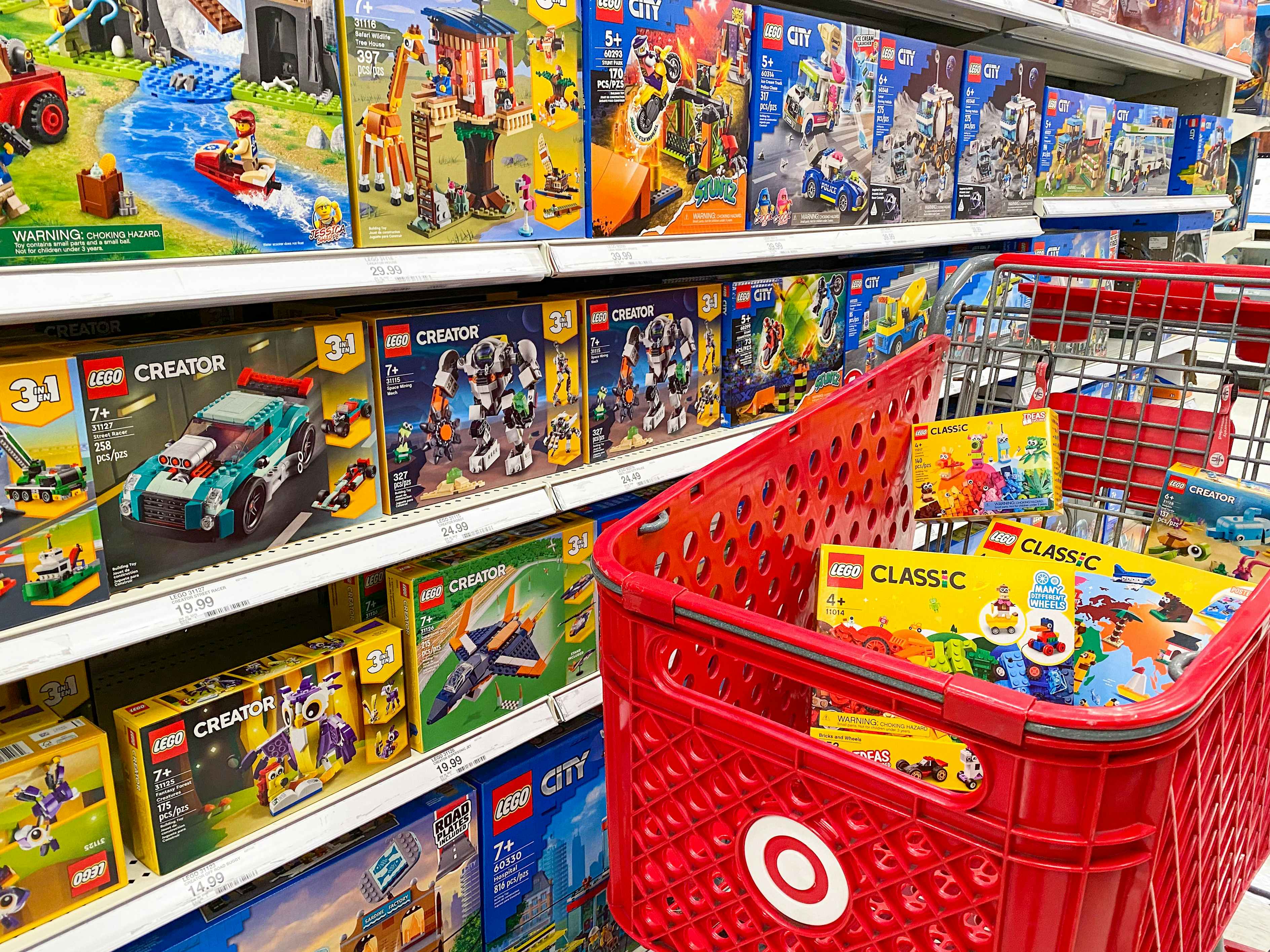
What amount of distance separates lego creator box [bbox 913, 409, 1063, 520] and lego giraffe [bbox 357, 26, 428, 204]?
2.56ft

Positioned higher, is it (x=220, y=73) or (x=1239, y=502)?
(x=220, y=73)

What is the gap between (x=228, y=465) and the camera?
3.77ft

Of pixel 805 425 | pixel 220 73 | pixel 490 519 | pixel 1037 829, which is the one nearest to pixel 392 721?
pixel 490 519

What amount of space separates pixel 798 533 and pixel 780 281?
0.85m

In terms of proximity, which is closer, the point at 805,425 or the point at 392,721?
the point at 805,425

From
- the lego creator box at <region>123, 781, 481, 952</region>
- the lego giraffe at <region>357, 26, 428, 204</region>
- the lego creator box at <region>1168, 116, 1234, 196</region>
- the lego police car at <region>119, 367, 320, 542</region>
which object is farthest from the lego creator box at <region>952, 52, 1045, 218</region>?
the lego creator box at <region>123, 781, 481, 952</region>

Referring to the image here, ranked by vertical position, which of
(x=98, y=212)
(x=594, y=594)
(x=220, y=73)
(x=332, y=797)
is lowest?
(x=332, y=797)

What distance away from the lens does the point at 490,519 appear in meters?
1.40

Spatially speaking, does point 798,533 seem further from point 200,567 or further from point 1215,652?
point 200,567

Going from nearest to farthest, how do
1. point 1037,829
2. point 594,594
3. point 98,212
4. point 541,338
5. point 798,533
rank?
1. point 1037,829
2. point 98,212
3. point 798,533
4. point 541,338
5. point 594,594

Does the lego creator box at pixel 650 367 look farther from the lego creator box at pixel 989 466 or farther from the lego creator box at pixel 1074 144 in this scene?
the lego creator box at pixel 1074 144

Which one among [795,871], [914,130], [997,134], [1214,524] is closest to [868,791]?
[795,871]

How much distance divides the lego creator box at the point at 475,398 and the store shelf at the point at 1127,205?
1.61 metres

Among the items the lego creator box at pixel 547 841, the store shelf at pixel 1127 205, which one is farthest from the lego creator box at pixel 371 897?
the store shelf at pixel 1127 205
